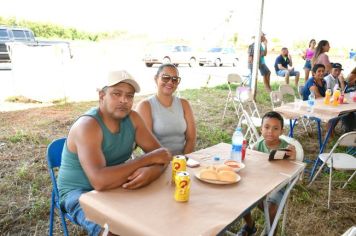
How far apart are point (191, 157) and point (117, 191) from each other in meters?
0.72

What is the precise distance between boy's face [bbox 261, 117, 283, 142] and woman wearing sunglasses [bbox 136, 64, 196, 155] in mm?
678

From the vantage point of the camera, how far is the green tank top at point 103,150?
1.83 meters

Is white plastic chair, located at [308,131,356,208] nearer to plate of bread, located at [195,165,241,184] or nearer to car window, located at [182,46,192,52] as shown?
plate of bread, located at [195,165,241,184]

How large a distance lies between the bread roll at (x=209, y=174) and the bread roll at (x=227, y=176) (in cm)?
2

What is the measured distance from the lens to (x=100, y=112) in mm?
1870

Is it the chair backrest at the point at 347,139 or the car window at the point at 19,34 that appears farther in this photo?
the car window at the point at 19,34

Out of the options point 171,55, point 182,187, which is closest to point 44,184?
point 182,187

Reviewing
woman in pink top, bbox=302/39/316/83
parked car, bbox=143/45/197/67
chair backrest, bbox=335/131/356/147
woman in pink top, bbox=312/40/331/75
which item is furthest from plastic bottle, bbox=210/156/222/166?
parked car, bbox=143/45/197/67

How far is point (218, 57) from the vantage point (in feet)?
53.7

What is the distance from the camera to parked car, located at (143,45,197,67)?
50.1 ft

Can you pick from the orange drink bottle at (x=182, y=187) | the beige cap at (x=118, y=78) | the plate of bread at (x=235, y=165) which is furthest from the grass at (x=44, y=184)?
the beige cap at (x=118, y=78)

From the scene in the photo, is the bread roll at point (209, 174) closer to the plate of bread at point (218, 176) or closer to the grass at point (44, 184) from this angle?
the plate of bread at point (218, 176)

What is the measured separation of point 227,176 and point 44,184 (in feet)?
8.06

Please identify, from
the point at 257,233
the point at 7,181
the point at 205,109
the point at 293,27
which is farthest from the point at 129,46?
the point at 257,233
